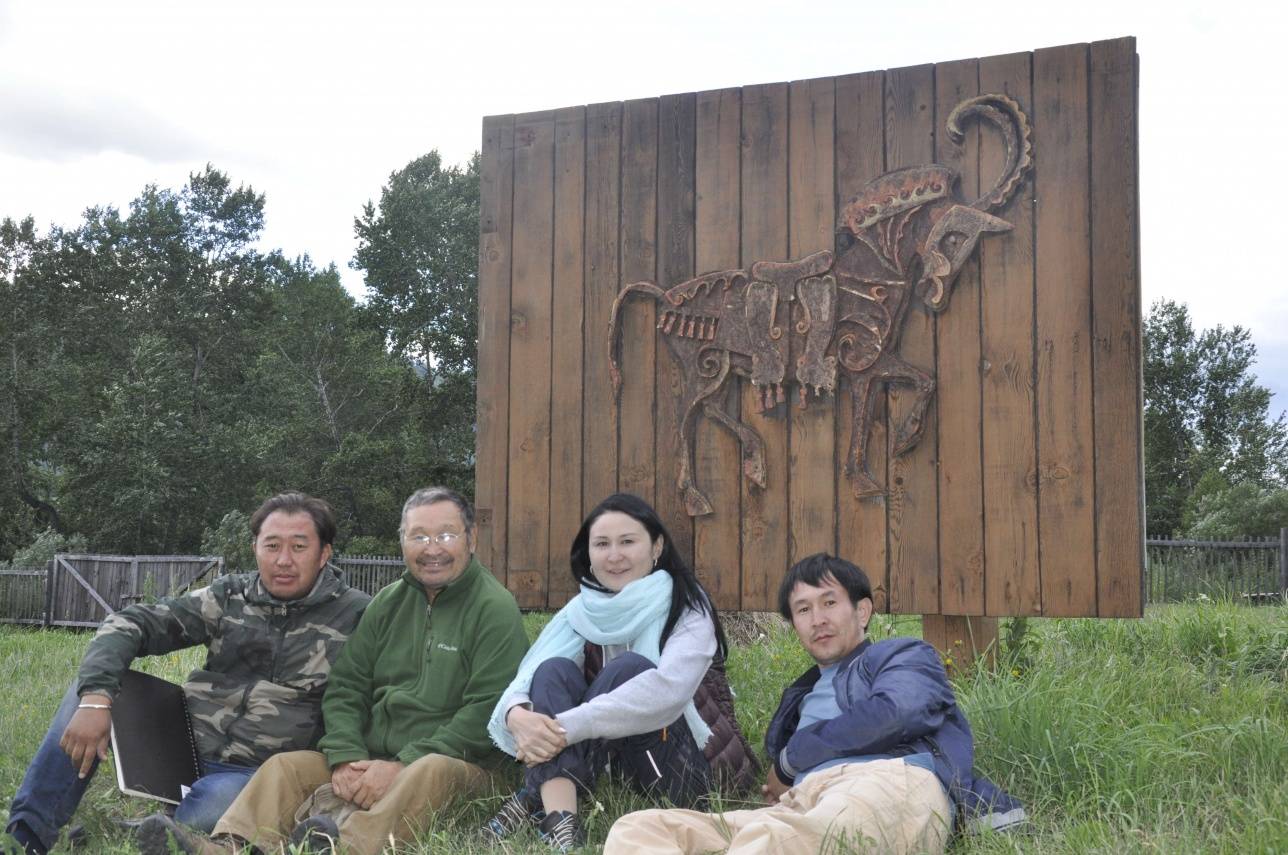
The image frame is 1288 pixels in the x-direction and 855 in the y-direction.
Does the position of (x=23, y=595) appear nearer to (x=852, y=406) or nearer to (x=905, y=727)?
(x=852, y=406)

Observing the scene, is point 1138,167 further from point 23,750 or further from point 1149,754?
point 23,750

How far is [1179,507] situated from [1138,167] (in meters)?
29.3

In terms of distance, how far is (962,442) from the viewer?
4.29 meters

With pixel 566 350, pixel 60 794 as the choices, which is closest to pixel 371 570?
pixel 566 350

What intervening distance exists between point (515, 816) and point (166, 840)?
0.95 meters

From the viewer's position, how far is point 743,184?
15.4 ft

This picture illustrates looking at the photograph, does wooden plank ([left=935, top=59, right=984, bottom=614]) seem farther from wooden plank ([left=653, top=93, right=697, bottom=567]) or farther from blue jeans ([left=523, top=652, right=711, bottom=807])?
blue jeans ([left=523, top=652, right=711, bottom=807])

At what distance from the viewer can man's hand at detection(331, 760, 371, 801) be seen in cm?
344

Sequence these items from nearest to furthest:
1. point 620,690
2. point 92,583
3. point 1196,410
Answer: point 620,690
point 92,583
point 1196,410

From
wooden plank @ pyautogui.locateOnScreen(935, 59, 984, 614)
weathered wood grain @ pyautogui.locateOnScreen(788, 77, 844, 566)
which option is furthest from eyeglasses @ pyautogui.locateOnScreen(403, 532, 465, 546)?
wooden plank @ pyautogui.locateOnScreen(935, 59, 984, 614)

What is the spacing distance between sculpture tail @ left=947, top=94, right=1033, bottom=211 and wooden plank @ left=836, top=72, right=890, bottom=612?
1.05ft

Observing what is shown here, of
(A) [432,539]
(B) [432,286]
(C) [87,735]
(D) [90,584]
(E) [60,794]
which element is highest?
(B) [432,286]

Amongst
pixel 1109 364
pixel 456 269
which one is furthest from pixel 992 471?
pixel 456 269

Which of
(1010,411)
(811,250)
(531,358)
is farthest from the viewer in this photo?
(531,358)
